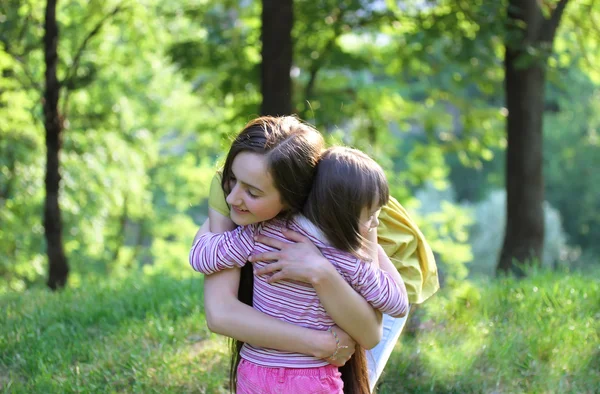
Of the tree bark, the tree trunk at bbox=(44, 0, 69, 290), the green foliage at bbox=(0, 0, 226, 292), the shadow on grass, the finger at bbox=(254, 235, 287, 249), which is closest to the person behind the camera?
the finger at bbox=(254, 235, 287, 249)

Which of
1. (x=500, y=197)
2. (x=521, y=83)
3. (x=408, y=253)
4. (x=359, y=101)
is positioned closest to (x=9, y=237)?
(x=359, y=101)

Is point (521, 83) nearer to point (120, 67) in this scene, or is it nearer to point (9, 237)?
point (120, 67)

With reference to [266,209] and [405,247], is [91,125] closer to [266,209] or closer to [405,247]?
[405,247]

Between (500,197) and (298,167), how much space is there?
27.4 m

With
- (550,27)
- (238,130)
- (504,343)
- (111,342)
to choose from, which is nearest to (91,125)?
(550,27)

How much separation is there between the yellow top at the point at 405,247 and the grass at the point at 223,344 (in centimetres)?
86

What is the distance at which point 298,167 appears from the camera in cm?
228

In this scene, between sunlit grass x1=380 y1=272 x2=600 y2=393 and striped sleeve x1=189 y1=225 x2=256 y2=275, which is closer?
striped sleeve x1=189 y1=225 x2=256 y2=275

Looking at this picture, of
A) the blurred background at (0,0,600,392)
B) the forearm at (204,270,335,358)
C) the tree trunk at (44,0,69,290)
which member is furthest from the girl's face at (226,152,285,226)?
the tree trunk at (44,0,69,290)

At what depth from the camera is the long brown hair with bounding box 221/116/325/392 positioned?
225 cm

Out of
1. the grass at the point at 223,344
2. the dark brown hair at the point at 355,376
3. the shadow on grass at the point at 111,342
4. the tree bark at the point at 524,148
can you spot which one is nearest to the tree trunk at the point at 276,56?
the tree bark at the point at 524,148

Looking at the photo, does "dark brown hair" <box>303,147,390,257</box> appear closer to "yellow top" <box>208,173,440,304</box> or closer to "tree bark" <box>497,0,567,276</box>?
"yellow top" <box>208,173,440,304</box>

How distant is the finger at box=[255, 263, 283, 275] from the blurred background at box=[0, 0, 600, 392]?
0.57m

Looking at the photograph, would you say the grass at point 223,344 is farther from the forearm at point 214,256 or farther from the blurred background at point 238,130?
the forearm at point 214,256
